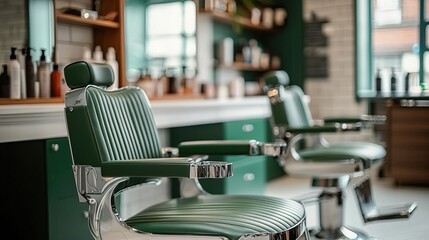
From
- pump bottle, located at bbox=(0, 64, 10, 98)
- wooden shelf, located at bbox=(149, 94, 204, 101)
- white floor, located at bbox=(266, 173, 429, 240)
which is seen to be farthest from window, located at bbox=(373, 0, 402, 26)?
pump bottle, located at bbox=(0, 64, 10, 98)

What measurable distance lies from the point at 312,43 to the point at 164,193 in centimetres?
302

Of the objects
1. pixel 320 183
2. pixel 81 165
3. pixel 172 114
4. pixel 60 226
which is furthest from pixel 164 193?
pixel 81 165

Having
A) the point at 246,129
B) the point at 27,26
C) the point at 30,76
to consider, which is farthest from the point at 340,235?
the point at 27,26

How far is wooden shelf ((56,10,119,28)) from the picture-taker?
2.92m

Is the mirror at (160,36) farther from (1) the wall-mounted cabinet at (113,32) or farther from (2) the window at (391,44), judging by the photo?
(2) the window at (391,44)

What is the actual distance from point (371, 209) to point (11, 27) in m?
2.32

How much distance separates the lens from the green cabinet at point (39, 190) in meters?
2.25

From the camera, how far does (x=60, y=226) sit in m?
2.31

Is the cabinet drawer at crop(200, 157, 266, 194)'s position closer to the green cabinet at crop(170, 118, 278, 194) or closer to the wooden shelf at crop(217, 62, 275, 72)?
the green cabinet at crop(170, 118, 278, 194)

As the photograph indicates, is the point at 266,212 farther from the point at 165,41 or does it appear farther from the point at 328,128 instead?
the point at 165,41

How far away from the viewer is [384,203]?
13.9 feet

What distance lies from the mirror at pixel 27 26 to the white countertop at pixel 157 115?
37 cm

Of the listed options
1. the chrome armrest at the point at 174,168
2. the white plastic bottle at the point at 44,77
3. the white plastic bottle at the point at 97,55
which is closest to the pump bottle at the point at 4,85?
the white plastic bottle at the point at 44,77

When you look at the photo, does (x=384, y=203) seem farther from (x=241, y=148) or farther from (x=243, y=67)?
(x=241, y=148)
